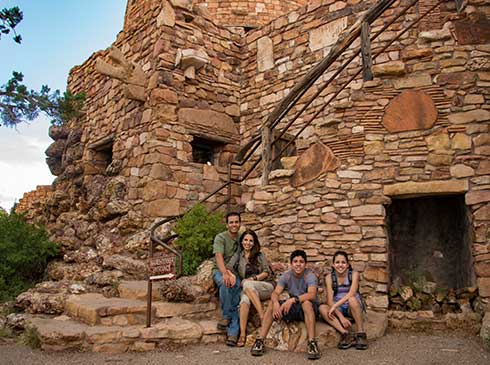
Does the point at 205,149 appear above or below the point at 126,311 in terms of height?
above

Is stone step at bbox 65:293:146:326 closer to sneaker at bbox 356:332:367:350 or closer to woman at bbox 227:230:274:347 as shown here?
woman at bbox 227:230:274:347

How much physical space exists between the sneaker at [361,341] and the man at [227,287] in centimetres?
111

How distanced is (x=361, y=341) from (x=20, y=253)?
5.14 meters

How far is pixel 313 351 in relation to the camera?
3.73 m

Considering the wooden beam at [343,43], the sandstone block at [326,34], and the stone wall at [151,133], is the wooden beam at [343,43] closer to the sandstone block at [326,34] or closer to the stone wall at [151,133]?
the sandstone block at [326,34]

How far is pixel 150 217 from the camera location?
6.61 meters

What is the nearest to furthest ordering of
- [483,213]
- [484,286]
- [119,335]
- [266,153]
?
1. [119,335]
2. [484,286]
3. [483,213]
4. [266,153]

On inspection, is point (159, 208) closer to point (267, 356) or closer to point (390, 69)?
point (267, 356)

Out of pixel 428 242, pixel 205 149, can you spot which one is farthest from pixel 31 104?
pixel 428 242

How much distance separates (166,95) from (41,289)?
133 inches

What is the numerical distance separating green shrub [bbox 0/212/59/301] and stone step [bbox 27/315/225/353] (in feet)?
7.62

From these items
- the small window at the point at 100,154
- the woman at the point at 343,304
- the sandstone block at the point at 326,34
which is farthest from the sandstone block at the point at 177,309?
the small window at the point at 100,154

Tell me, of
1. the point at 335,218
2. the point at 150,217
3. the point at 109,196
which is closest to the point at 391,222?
the point at 335,218

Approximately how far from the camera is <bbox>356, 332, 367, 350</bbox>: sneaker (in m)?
3.97
